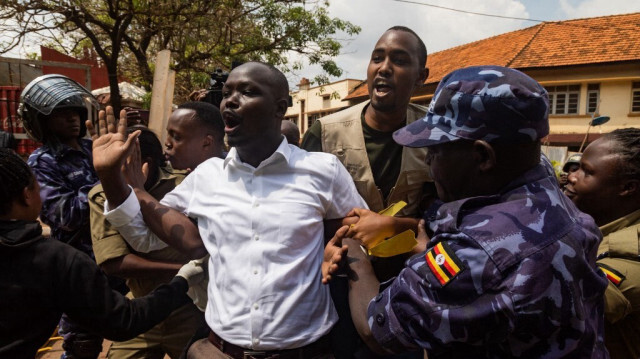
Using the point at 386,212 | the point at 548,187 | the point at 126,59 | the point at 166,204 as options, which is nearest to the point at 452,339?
the point at 548,187

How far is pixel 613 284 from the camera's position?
1.75 metres

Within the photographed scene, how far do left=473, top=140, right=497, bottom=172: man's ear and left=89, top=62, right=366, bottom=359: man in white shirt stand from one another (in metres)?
0.79

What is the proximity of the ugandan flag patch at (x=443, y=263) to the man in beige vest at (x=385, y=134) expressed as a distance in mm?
1111

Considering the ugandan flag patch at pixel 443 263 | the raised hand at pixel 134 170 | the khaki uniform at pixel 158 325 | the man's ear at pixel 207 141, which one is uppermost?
the man's ear at pixel 207 141

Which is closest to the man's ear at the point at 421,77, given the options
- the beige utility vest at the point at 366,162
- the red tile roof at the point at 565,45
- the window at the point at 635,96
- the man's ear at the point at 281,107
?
the beige utility vest at the point at 366,162

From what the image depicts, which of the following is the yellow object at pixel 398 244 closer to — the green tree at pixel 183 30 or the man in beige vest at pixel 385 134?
the man in beige vest at pixel 385 134

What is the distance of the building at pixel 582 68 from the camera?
17438 millimetres

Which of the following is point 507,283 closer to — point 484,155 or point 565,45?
point 484,155

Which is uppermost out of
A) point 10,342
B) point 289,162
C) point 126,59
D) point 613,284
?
point 126,59

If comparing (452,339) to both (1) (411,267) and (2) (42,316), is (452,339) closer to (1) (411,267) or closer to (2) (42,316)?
(1) (411,267)

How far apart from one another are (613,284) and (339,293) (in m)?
1.13

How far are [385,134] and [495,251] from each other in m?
1.38

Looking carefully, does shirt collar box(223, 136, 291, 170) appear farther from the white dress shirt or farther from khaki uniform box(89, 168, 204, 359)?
khaki uniform box(89, 168, 204, 359)

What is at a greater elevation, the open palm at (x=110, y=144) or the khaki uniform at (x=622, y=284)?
the open palm at (x=110, y=144)
